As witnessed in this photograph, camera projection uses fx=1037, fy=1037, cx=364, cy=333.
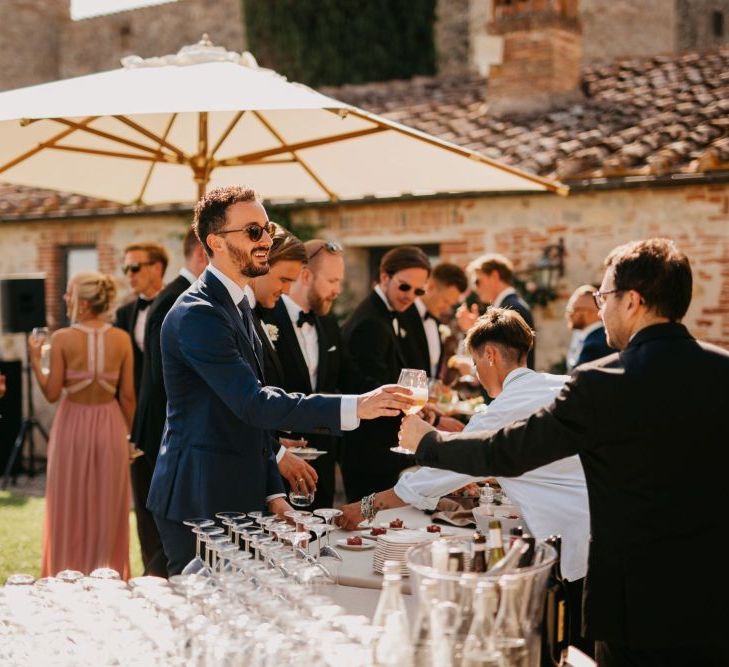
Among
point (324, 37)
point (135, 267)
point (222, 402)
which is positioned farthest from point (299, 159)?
point (324, 37)

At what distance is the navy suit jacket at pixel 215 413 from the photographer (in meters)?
3.17

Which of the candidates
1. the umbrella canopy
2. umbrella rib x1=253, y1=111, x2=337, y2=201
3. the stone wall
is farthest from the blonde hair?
the stone wall

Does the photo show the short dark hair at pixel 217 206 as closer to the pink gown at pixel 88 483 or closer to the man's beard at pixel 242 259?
the man's beard at pixel 242 259

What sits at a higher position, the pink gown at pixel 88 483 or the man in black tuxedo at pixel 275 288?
the man in black tuxedo at pixel 275 288

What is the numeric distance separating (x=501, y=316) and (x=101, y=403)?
11.6 feet

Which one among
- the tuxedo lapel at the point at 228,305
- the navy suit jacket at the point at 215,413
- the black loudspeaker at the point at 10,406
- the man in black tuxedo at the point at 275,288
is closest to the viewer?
the navy suit jacket at the point at 215,413

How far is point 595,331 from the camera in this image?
7023mm

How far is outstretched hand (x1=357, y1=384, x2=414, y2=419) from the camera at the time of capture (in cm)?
318

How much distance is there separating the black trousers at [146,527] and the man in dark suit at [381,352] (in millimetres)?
1064

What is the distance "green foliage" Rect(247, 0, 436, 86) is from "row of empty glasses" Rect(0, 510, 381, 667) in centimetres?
1759

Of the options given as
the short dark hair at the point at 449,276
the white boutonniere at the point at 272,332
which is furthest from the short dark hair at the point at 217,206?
the short dark hair at the point at 449,276

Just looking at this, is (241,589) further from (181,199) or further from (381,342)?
(181,199)

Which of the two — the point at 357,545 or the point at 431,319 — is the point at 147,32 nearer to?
the point at 431,319

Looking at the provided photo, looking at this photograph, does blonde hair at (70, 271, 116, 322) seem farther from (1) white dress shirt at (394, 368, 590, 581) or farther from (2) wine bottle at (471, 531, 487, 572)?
(2) wine bottle at (471, 531, 487, 572)
